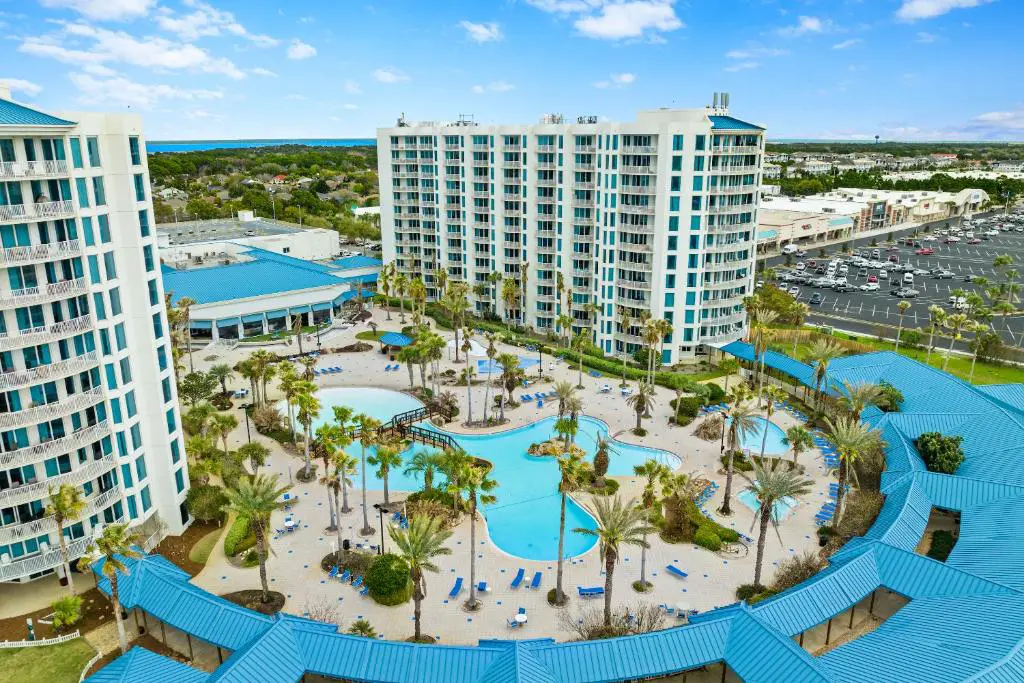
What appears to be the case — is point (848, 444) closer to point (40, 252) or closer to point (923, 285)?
point (40, 252)

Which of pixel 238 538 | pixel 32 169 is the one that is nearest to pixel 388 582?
pixel 238 538

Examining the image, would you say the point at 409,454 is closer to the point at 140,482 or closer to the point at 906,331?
the point at 140,482

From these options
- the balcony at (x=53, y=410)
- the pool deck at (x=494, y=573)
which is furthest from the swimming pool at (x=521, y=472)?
the balcony at (x=53, y=410)

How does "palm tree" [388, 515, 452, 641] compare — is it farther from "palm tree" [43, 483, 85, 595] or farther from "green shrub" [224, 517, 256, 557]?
"palm tree" [43, 483, 85, 595]

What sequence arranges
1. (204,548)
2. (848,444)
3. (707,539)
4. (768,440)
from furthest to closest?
(768,440) → (204,548) → (707,539) → (848,444)

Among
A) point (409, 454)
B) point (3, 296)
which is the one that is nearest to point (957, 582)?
point (409, 454)

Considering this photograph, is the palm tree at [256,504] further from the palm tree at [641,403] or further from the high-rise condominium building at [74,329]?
the palm tree at [641,403]
